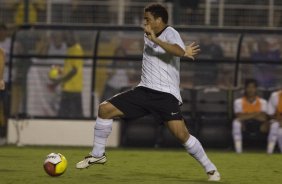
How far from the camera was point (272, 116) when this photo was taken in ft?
68.2

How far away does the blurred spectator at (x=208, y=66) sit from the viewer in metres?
21.7

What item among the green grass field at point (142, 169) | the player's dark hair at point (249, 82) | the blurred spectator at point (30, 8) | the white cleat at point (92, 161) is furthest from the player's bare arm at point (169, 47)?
the blurred spectator at point (30, 8)

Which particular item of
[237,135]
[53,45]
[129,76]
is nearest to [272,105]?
[237,135]

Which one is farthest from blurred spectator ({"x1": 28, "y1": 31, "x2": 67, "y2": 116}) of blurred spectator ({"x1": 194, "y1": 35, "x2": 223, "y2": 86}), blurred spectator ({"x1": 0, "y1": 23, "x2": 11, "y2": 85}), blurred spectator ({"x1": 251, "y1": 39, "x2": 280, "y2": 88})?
blurred spectator ({"x1": 251, "y1": 39, "x2": 280, "y2": 88})

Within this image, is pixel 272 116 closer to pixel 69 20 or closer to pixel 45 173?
pixel 69 20

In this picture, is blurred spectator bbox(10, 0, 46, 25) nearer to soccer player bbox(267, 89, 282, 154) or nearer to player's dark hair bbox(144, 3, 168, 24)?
soccer player bbox(267, 89, 282, 154)

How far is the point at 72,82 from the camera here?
856 inches

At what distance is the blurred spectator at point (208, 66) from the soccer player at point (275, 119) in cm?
155

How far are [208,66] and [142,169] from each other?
780 cm

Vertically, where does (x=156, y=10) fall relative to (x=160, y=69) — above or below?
above

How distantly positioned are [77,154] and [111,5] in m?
7.66

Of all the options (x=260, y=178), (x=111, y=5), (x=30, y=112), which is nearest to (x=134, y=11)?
(x=111, y=5)

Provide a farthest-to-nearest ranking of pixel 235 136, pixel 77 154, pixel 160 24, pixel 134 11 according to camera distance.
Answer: pixel 134 11, pixel 235 136, pixel 77 154, pixel 160 24

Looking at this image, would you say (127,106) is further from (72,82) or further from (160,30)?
(72,82)
